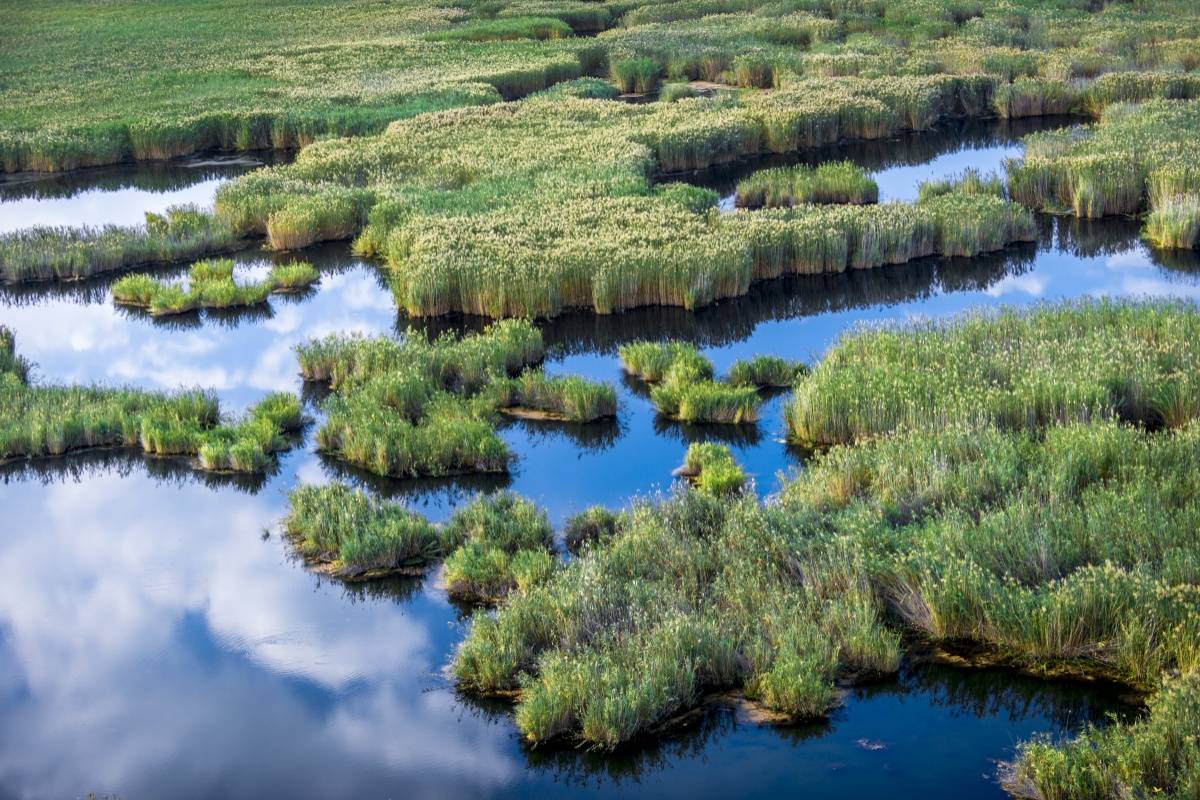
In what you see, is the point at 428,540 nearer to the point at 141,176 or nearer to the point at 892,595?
the point at 892,595

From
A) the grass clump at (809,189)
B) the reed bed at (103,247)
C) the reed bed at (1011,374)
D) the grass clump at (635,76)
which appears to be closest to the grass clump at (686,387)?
the reed bed at (1011,374)

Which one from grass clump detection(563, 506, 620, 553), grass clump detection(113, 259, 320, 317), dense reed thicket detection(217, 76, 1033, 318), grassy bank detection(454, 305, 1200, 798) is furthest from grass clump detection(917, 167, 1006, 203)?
grass clump detection(563, 506, 620, 553)

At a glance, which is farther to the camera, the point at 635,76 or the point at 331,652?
the point at 635,76

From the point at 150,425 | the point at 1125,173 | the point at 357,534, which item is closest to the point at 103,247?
the point at 150,425

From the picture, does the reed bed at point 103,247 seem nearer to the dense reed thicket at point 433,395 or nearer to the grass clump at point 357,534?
the dense reed thicket at point 433,395

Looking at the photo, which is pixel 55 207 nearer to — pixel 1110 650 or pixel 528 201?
pixel 528 201

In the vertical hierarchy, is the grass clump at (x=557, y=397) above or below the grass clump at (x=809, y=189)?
→ below
